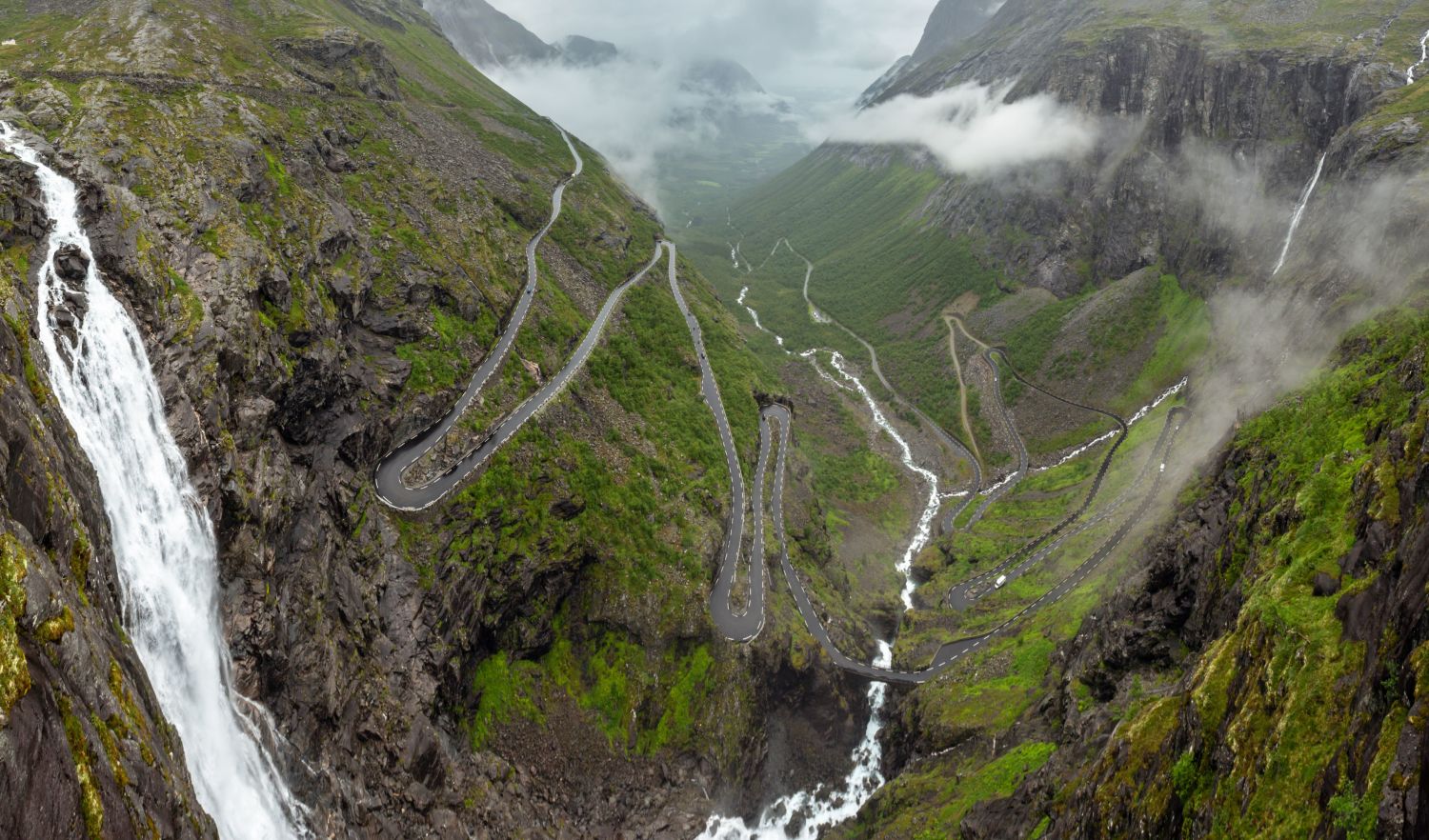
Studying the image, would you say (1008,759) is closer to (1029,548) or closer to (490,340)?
(1029,548)

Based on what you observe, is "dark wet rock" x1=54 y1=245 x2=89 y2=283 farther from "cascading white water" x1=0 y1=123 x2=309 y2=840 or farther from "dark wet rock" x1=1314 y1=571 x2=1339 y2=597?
"dark wet rock" x1=1314 y1=571 x2=1339 y2=597

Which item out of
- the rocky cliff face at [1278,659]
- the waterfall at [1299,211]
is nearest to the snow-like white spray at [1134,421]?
the waterfall at [1299,211]

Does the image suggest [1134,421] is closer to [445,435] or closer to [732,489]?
[732,489]

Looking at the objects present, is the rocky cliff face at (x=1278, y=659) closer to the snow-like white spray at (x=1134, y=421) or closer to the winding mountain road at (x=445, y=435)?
the winding mountain road at (x=445, y=435)

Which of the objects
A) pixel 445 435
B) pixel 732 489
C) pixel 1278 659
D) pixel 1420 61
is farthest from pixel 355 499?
pixel 1420 61

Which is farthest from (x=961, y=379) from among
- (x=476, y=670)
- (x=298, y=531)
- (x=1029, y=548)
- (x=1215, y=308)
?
(x=298, y=531)

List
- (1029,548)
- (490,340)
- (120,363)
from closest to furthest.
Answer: (120,363) → (490,340) → (1029,548)
